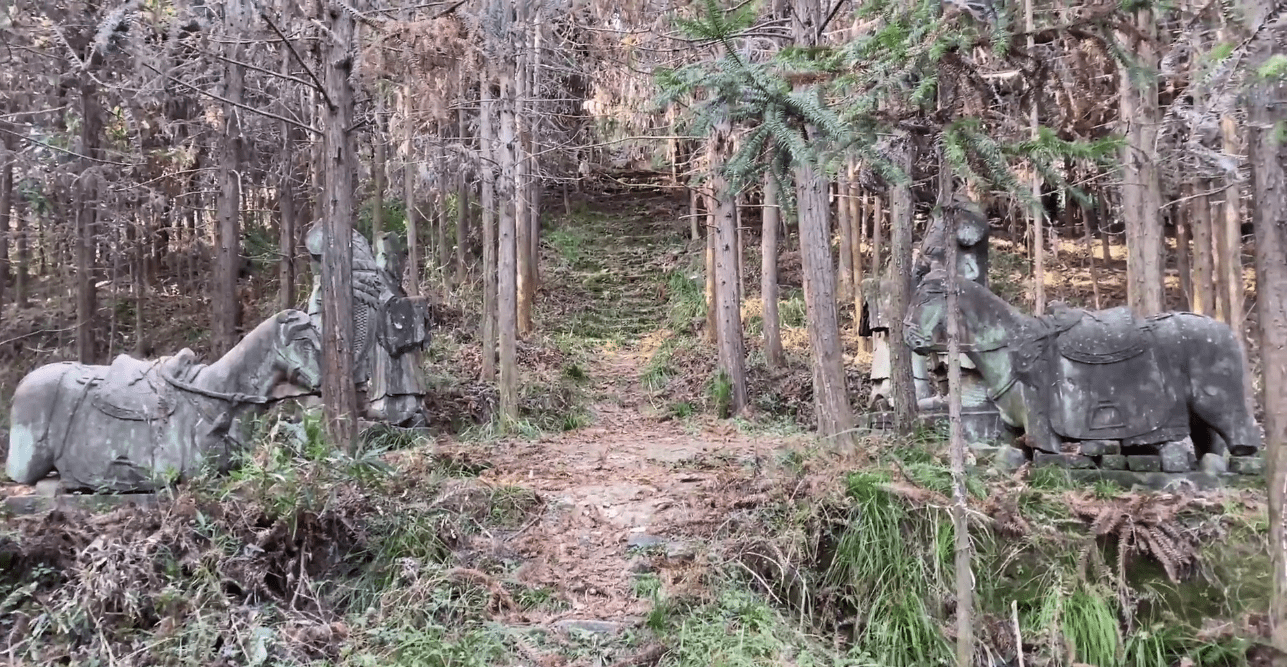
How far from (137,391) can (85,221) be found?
8116mm

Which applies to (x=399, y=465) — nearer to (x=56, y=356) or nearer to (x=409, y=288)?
(x=409, y=288)

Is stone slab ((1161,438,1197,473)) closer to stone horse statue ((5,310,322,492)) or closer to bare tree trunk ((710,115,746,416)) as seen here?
bare tree trunk ((710,115,746,416))

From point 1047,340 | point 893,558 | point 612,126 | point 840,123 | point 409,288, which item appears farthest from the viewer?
point 612,126

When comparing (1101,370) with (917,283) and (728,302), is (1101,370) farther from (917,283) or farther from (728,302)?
(728,302)

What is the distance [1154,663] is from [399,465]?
5.28m

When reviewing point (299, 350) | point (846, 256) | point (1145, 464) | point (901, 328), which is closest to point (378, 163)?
point (299, 350)

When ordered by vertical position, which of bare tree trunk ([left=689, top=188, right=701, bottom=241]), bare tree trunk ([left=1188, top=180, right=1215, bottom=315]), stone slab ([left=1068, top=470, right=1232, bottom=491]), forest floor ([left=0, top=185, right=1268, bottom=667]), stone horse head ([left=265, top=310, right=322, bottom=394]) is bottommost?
forest floor ([left=0, top=185, right=1268, bottom=667])

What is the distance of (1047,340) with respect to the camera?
5.81 m

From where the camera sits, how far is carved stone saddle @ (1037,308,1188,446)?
561cm

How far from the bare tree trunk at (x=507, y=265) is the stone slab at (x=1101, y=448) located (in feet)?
19.5

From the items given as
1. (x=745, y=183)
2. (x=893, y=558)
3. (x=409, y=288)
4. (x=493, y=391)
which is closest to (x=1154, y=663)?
(x=893, y=558)

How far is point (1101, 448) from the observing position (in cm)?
572

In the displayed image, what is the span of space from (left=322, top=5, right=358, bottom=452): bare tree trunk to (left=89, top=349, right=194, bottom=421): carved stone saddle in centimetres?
110

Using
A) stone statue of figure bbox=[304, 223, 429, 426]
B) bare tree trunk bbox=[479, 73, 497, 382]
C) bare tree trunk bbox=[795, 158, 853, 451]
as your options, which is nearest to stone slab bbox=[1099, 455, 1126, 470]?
bare tree trunk bbox=[795, 158, 853, 451]
